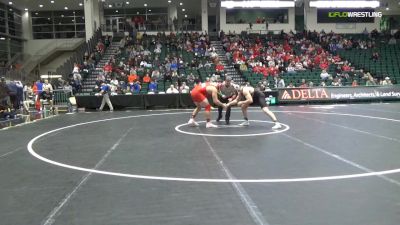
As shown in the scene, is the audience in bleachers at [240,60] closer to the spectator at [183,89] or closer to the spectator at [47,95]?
the spectator at [183,89]

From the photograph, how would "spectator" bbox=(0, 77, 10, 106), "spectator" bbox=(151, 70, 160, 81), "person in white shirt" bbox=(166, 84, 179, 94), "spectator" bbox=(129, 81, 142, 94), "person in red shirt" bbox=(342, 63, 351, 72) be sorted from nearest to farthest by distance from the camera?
1. "spectator" bbox=(0, 77, 10, 106)
2. "person in white shirt" bbox=(166, 84, 179, 94)
3. "spectator" bbox=(129, 81, 142, 94)
4. "spectator" bbox=(151, 70, 160, 81)
5. "person in red shirt" bbox=(342, 63, 351, 72)

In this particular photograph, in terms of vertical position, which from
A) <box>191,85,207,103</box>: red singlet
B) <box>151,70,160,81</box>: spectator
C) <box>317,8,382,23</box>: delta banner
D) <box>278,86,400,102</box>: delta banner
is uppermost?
<box>317,8,382,23</box>: delta banner

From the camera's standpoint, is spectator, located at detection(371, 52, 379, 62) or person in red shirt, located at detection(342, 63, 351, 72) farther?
spectator, located at detection(371, 52, 379, 62)

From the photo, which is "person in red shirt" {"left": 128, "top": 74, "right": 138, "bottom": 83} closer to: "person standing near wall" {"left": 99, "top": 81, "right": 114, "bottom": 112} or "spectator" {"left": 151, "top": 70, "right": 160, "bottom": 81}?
"spectator" {"left": 151, "top": 70, "right": 160, "bottom": 81}

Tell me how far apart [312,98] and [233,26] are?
1634cm

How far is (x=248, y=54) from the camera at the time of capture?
30.3 metres

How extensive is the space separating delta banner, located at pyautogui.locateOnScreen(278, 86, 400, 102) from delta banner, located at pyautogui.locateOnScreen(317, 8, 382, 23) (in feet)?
52.4

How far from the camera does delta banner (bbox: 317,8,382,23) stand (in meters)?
37.4

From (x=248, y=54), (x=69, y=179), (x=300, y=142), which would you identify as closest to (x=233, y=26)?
(x=248, y=54)

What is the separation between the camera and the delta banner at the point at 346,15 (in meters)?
37.4

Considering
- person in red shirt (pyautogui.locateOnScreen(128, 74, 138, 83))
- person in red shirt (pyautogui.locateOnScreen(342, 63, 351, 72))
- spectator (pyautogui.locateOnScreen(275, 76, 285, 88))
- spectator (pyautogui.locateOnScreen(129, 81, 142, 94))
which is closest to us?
spectator (pyautogui.locateOnScreen(129, 81, 142, 94))

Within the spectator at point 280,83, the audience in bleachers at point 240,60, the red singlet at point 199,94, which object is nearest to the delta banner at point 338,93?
the audience in bleachers at point 240,60

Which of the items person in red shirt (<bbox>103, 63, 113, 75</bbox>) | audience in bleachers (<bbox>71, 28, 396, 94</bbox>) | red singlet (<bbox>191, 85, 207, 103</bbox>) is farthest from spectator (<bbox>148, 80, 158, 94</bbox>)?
red singlet (<bbox>191, 85, 207, 103</bbox>)

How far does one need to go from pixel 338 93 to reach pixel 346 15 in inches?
675
